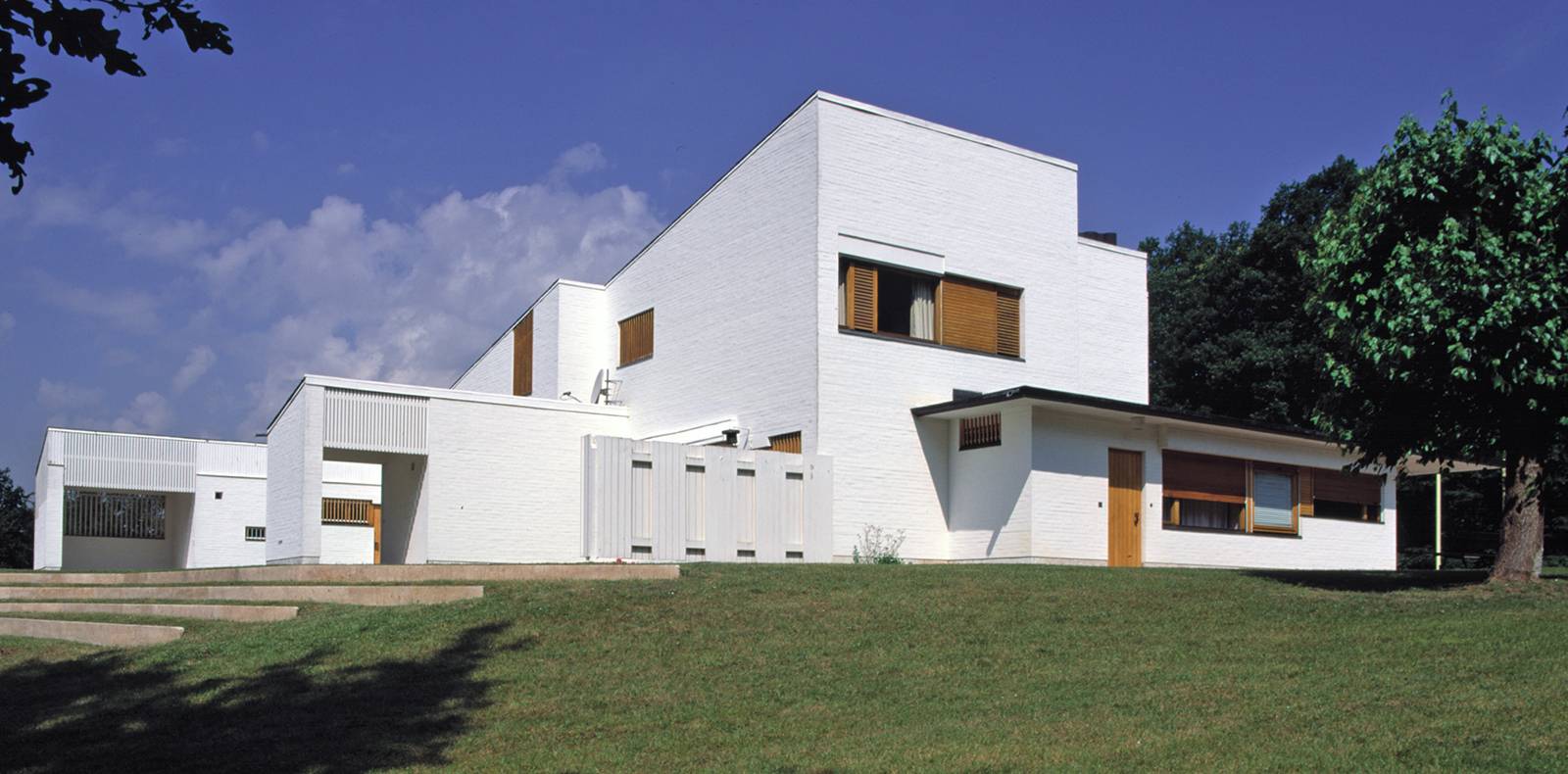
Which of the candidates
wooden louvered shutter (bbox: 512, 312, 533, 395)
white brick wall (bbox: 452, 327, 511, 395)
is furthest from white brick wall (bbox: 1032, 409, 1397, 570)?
white brick wall (bbox: 452, 327, 511, 395)

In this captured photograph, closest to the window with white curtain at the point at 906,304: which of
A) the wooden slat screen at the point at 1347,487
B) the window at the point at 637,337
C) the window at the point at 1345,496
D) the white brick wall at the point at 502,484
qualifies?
the window at the point at 637,337

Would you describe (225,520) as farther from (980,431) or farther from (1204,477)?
(1204,477)

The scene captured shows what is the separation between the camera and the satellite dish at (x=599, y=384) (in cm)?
2888

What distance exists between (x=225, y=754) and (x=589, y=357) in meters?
20.9

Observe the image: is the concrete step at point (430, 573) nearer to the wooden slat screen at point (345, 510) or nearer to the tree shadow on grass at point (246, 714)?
the tree shadow on grass at point (246, 714)

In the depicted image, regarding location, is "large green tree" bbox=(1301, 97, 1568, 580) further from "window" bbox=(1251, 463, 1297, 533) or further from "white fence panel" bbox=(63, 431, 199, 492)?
"white fence panel" bbox=(63, 431, 199, 492)

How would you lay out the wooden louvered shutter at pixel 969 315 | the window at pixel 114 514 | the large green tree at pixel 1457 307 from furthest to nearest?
1. the window at pixel 114 514
2. the wooden louvered shutter at pixel 969 315
3. the large green tree at pixel 1457 307

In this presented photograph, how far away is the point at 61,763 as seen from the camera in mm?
8703

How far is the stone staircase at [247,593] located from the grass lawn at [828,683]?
0.40 m

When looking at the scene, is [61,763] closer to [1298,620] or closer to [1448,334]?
[1298,620]

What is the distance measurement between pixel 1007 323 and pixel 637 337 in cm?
775

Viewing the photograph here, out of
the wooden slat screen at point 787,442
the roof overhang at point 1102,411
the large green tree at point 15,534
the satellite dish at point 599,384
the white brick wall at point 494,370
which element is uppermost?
the white brick wall at point 494,370

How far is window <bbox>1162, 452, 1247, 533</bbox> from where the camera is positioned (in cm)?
2438

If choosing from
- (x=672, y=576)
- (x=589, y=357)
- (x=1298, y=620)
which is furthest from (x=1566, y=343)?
(x=589, y=357)
